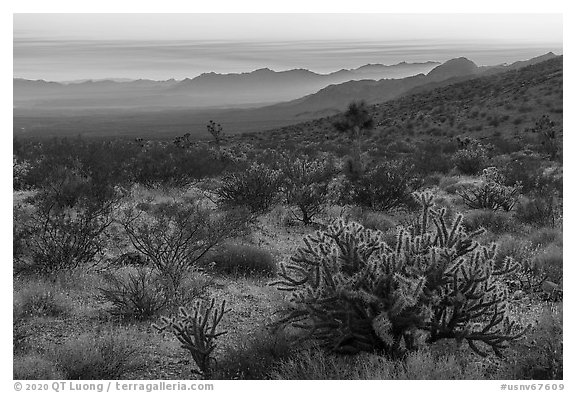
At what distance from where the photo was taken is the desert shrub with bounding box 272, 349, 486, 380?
430 cm

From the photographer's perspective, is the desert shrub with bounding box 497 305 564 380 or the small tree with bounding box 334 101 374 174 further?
the small tree with bounding box 334 101 374 174

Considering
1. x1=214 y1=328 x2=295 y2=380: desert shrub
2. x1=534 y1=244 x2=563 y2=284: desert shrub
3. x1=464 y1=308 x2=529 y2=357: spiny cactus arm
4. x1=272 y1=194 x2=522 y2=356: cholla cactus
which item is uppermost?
x1=272 y1=194 x2=522 y2=356: cholla cactus

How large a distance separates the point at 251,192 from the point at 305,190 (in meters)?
1.28

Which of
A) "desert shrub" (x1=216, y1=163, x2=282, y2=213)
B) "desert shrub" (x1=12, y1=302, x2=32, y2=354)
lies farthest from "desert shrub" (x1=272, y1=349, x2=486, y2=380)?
"desert shrub" (x1=216, y1=163, x2=282, y2=213)

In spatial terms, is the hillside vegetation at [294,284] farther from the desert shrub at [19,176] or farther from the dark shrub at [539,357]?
the desert shrub at [19,176]

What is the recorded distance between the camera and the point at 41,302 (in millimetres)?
6340

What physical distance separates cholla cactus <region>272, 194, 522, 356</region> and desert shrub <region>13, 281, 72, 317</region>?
302 centimetres

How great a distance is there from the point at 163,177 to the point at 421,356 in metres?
12.3

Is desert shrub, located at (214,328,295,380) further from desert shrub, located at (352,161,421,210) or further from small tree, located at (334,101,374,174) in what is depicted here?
small tree, located at (334,101,374,174)

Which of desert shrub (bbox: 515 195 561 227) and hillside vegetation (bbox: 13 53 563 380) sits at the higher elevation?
hillside vegetation (bbox: 13 53 563 380)

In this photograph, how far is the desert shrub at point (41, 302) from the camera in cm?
618

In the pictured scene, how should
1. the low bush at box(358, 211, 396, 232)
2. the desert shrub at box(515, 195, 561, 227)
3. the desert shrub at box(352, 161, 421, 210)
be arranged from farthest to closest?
the desert shrub at box(352, 161, 421, 210), the low bush at box(358, 211, 396, 232), the desert shrub at box(515, 195, 561, 227)

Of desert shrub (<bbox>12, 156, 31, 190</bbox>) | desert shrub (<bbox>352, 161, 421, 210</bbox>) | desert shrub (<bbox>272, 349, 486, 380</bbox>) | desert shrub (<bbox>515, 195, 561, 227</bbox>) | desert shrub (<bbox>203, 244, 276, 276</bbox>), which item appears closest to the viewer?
desert shrub (<bbox>272, 349, 486, 380</bbox>)
